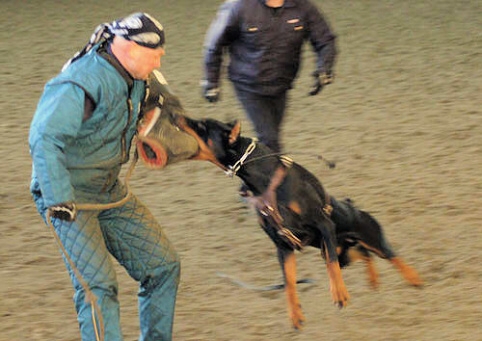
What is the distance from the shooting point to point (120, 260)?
3.57 m

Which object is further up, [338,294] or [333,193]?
[338,294]

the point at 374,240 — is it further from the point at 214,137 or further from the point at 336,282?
the point at 214,137


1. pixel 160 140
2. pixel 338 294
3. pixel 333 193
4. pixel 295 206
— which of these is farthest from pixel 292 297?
pixel 333 193

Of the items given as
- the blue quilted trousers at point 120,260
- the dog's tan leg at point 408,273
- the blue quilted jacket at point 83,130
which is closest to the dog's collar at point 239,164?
the blue quilted trousers at point 120,260

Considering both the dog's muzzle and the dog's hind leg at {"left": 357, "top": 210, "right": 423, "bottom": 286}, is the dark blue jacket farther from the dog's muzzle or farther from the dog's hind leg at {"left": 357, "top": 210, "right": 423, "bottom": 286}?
the dog's muzzle

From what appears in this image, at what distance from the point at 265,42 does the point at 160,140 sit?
1.52 m

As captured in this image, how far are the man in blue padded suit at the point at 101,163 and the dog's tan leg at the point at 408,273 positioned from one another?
134 centimetres

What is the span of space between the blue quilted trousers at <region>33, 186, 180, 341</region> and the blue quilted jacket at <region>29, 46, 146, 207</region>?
0.40 feet

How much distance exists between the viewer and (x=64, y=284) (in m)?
4.69

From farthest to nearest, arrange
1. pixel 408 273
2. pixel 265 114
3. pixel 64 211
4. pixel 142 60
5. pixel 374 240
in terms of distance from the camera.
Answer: pixel 265 114 < pixel 408 273 < pixel 374 240 < pixel 142 60 < pixel 64 211

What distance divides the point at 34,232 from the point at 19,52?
A: 492 centimetres

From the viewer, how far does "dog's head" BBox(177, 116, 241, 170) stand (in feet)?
12.4

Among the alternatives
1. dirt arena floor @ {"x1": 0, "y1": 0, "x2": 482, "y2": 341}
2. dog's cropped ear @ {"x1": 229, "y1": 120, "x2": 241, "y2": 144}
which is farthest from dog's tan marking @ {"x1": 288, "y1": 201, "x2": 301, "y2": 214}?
dirt arena floor @ {"x1": 0, "y1": 0, "x2": 482, "y2": 341}

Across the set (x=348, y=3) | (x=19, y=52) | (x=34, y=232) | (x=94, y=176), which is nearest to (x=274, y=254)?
(x=34, y=232)
